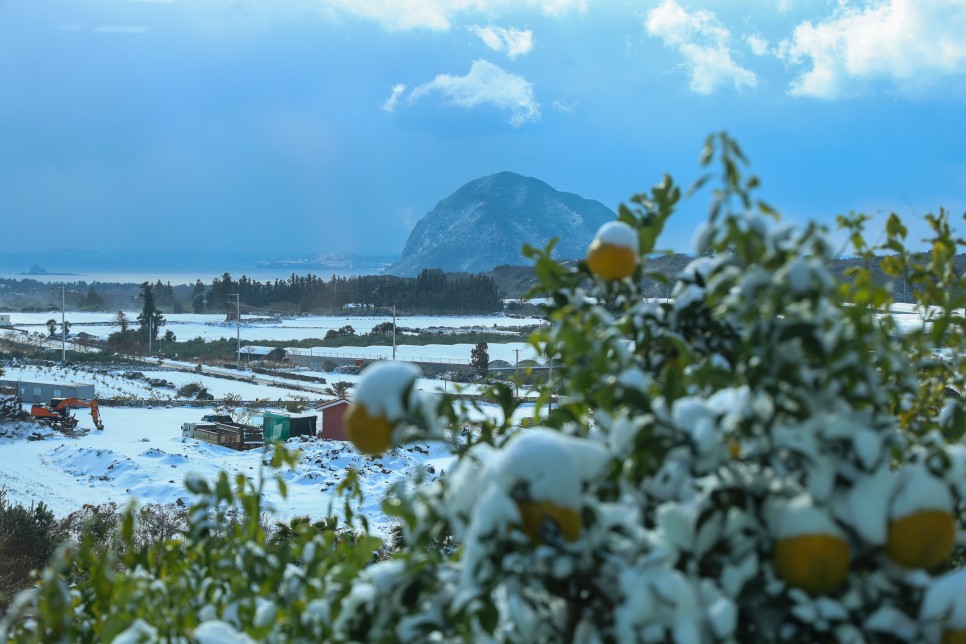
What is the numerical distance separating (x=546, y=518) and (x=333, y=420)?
14794 millimetres

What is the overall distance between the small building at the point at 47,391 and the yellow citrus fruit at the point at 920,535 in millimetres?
22408

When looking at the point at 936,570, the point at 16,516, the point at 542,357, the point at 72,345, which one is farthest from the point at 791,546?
the point at 72,345

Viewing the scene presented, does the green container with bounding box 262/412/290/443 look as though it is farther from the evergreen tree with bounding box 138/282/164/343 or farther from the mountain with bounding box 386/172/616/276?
the mountain with bounding box 386/172/616/276

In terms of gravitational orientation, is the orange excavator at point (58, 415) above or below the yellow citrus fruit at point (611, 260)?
below

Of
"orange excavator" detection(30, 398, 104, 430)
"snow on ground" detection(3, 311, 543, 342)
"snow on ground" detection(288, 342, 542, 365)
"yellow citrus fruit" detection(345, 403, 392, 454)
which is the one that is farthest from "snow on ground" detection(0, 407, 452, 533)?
"snow on ground" detection(3, 311, 543, 342)

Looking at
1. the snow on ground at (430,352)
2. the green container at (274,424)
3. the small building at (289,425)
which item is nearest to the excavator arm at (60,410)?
the small building at (289,425)

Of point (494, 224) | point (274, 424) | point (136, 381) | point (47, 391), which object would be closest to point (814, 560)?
point (274, 424)

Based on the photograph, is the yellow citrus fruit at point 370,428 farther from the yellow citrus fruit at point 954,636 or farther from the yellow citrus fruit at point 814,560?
the yellow citrus fruit at point 954,636

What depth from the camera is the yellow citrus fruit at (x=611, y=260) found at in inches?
50.4

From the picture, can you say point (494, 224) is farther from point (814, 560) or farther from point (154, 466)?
point (814, 560)

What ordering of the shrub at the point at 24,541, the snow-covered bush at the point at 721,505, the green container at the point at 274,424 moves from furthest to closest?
the green container at the point at 274,424 < the shrub at the point at 24,541 < the snow-covered bush at the point at 721,505

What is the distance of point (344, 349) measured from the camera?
34000 millimetres

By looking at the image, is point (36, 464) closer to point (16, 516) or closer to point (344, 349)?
point (16, 516)

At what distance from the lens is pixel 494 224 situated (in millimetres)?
145000
